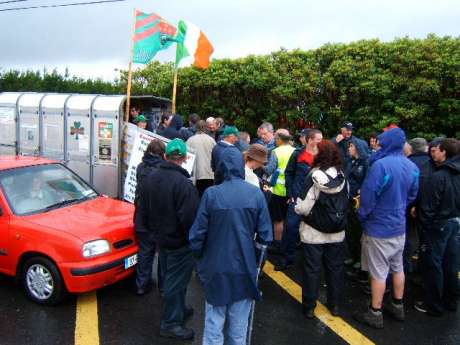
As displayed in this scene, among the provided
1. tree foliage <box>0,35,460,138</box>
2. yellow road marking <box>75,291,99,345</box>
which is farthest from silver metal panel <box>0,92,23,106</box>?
yellow road marking <box>75,291,99,345</box>

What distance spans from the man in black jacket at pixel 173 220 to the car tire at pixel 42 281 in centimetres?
125

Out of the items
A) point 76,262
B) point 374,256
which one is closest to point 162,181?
point 76,262

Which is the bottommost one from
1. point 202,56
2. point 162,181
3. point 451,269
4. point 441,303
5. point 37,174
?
point 441,303

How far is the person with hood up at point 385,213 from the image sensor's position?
4.28 m

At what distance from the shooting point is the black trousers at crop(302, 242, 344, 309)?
14.5 feet

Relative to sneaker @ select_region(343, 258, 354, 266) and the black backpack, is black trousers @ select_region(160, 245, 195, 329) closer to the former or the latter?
the black backpack

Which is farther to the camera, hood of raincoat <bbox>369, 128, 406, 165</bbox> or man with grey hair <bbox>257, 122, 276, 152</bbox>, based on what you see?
man with grey hair <bbox>257, 122, 276, 152</bbox>

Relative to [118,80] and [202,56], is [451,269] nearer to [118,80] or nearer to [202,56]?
[202,56]

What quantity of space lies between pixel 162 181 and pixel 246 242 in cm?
103

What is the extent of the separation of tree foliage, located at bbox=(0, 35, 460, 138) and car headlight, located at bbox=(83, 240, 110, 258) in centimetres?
696

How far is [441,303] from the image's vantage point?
4.69m

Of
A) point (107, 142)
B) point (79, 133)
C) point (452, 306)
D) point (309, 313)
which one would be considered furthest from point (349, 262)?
point (79, 133)

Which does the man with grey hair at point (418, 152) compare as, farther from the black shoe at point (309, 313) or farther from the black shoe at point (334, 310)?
the black shoe at point (309, 313)

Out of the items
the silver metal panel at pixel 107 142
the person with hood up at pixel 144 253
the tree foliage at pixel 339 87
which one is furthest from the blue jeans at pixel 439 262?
the silver metal panel at pixel 107 142
